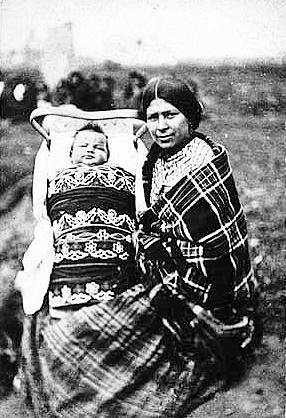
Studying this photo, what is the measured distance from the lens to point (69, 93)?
1909mm

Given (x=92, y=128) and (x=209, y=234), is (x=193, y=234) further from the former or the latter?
(x=92, y=128)

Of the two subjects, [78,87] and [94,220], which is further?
[78,87]

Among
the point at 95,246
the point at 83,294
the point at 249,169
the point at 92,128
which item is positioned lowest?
the point at 83,294

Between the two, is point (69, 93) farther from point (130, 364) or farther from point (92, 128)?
point (130, 364)

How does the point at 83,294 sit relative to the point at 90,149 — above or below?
below

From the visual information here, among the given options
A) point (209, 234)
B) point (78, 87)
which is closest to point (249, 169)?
point (209, 234)

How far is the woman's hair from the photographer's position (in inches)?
72.7

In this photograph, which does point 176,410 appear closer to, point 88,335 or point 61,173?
point 88,335

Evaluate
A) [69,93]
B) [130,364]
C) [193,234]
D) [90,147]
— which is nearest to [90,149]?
[90,147]

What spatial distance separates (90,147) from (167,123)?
21cm

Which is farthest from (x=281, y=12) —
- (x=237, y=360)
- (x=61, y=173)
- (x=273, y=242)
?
(x=237, y=360)

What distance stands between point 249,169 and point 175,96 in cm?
28

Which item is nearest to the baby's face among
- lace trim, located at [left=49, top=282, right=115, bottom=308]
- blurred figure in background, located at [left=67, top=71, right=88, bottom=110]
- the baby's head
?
the baby's head

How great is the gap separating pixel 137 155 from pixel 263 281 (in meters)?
0.48
